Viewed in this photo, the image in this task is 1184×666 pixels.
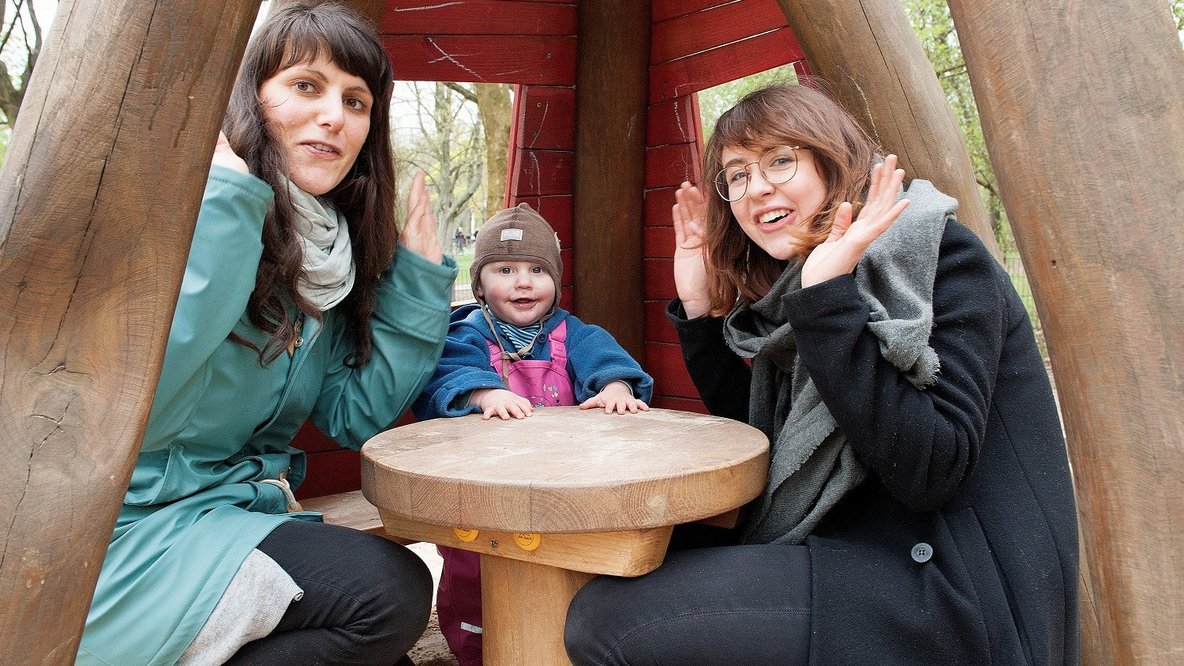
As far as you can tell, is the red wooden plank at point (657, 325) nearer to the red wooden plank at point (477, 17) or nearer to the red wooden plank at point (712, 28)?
the red wooden plank at point (712, 28)

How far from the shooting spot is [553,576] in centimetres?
198

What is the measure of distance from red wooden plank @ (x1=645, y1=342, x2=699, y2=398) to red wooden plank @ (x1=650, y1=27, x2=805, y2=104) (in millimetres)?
1057

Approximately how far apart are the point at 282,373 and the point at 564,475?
789 millimetres

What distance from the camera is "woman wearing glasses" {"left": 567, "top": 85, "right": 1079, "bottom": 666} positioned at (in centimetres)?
172

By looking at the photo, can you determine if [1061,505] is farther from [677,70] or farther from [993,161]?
[677,70]

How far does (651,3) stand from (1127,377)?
3081mm

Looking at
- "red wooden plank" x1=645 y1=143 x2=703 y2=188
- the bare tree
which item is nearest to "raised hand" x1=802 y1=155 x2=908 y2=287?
"red wooden plank" x1=645 y1=143 x2=703 y2=188

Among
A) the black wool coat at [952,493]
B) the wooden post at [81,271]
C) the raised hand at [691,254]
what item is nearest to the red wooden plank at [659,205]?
the raised hand at [691,254]

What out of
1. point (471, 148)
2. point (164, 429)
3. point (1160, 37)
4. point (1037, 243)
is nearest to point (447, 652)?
point (164, 429)

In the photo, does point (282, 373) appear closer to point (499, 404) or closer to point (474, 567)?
point (499, 404)

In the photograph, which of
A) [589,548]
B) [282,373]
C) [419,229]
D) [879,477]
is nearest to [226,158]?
[282,373]

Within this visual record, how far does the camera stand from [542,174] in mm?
4223

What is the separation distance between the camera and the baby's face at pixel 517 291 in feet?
10.1

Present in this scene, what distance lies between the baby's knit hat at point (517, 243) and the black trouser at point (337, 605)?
4.08ft
